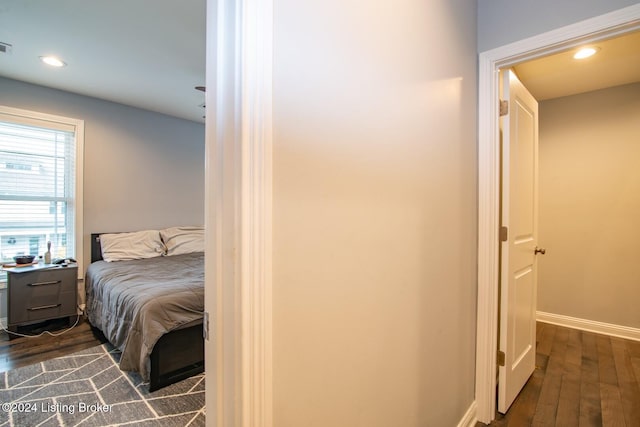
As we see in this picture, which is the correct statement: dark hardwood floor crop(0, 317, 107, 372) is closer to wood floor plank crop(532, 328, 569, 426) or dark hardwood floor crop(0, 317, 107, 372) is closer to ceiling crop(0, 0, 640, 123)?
ceiling crop(0, 0, 640, 123)

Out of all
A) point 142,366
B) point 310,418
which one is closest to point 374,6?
point 310,418

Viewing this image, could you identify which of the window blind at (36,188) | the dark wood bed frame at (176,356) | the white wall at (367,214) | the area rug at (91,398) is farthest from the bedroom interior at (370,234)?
the dark wood bed frame at (176,356)

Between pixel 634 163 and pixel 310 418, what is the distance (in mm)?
3777

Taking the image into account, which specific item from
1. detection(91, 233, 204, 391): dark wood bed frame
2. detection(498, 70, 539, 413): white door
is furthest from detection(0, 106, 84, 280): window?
detection(498, 70, 539, 413): white door

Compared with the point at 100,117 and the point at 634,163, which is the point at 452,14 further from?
the point at 100,117

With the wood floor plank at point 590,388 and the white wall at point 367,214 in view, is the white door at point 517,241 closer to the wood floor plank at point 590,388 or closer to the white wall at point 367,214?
the wood floor plank at point 590,388

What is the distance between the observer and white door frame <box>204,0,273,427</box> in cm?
60

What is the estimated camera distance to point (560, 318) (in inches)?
125

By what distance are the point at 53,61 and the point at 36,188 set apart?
1432 millimetres

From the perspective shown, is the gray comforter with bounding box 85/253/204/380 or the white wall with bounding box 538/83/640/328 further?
the white wall with bounding box 538/83/640/328

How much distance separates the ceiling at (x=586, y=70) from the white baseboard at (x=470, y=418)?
2397 millimetres

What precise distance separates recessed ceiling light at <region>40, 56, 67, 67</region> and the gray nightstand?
1960 mm

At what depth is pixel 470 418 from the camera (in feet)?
5.44

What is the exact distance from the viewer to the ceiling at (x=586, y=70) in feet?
7.26
